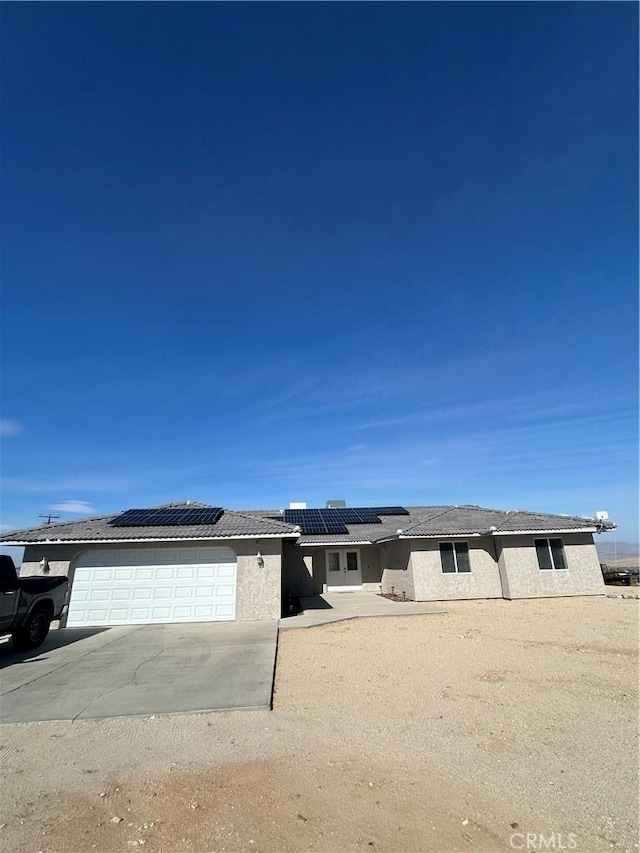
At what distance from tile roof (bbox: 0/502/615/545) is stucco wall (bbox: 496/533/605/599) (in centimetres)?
76

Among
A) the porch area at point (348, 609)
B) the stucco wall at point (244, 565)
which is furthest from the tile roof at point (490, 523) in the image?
the stucco wall at point (244, 565)

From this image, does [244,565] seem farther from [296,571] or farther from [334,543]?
[296,571]

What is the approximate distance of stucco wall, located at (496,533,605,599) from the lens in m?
16.7

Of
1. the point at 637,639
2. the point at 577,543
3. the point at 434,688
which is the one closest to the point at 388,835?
the point at 434,688

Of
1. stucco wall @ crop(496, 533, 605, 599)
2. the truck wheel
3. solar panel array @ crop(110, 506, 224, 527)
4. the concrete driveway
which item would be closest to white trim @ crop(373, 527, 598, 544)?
stucco wall @ crop(496, 533, 605, 599)

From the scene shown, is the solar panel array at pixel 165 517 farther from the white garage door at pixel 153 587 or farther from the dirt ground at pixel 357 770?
the dirt ground at pixel 357 770

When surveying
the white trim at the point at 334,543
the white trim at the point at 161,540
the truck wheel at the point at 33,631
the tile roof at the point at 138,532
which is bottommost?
the truck wheel at the point at 33,631

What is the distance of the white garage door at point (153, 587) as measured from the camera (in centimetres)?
1295

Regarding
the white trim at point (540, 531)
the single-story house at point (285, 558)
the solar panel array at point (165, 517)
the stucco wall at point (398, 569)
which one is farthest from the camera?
the stucco wall at point (398, 569)

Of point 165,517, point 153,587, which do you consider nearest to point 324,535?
point 165,517

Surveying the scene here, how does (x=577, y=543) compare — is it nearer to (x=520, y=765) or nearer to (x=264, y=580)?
(x=264, y=580)

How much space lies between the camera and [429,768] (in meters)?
4.11

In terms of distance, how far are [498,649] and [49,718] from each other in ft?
28.5

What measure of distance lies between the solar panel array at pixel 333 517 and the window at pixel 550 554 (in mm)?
8420
